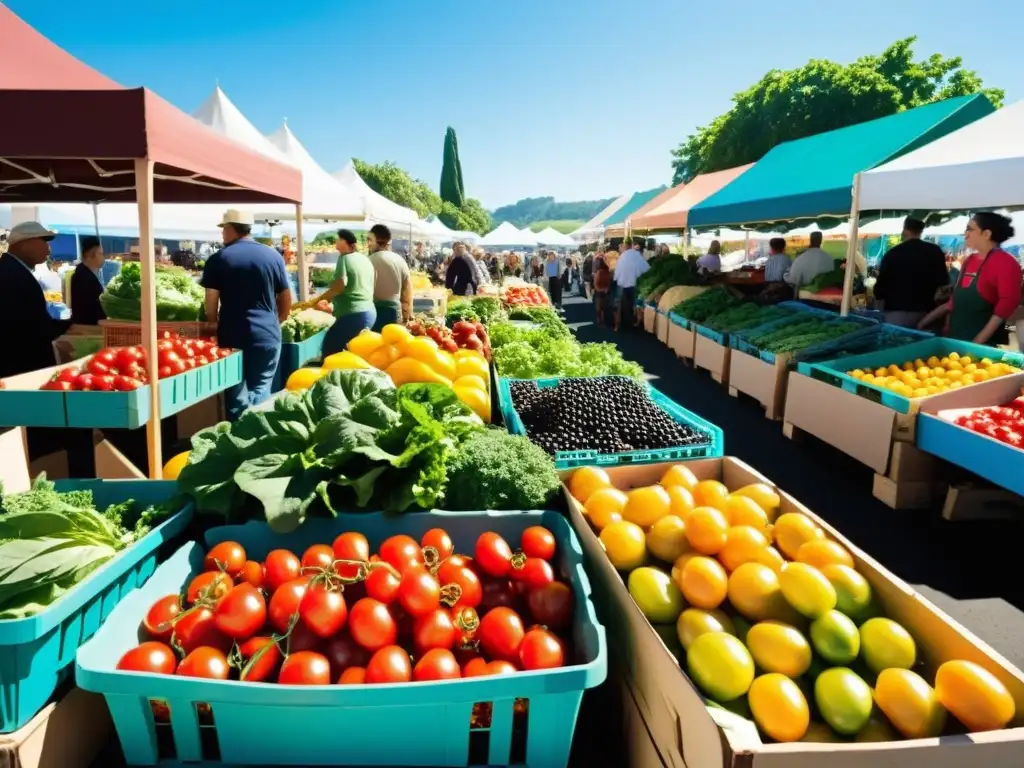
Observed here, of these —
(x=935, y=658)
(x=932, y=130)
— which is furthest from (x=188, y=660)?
(x=932, y=130)

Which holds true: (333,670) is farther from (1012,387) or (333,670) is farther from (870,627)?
(1012,387)

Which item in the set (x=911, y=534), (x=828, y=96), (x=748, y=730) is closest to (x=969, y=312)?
(x=911, y=534)

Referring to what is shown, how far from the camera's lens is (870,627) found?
1.76 metres

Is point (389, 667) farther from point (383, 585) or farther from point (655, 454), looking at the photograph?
point (655, 454)

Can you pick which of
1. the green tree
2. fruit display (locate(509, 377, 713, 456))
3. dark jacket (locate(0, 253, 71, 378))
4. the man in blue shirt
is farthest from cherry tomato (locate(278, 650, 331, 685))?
the green tree

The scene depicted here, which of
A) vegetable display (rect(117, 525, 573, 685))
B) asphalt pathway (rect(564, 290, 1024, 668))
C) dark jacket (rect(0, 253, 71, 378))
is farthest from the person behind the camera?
dark jacket (rect(0, 253, 71, 378))

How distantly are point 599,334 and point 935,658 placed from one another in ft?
42.4

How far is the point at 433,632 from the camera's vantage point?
1.73m

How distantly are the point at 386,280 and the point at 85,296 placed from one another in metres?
2.90

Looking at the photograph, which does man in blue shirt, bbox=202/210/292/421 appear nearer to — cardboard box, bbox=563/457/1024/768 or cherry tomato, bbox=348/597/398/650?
cardboard box, bbox=563/457/1024/768

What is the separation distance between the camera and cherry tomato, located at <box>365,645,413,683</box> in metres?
1.60

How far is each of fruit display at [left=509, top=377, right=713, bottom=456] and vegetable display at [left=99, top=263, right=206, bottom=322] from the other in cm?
373

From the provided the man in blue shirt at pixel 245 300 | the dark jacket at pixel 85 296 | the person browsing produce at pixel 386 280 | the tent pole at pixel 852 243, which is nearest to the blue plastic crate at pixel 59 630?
the man in blue shirt at pixel 245 300

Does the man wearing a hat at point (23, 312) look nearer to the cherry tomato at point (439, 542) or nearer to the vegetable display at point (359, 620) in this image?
the vegetable display at point (359, 620)
